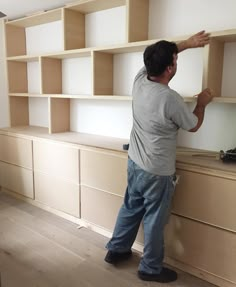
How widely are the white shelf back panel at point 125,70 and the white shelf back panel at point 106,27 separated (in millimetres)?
153

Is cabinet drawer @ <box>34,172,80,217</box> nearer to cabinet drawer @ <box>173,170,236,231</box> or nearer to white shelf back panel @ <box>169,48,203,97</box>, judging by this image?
cabinet drawer @ <box>173,170,236,231</box>

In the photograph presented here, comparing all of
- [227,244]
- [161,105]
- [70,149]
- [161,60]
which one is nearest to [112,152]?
[70,149]

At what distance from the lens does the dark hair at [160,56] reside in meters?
1.73

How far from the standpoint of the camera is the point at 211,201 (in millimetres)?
1860

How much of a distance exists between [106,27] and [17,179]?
188 cm

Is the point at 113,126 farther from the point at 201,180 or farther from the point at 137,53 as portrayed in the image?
the point at 201,180

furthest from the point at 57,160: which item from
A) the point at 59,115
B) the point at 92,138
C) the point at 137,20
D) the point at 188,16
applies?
the point at 188,16

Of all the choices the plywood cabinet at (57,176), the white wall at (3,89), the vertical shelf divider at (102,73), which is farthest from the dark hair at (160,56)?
the white wall at (3,89)

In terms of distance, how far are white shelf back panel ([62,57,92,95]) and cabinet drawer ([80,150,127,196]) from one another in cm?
80

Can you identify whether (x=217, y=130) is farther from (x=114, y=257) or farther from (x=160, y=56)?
(x=114, y=257)

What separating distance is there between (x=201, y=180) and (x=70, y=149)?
124 cm

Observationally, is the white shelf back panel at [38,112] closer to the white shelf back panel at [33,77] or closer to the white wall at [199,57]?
the white shelf back panel at [33,77]

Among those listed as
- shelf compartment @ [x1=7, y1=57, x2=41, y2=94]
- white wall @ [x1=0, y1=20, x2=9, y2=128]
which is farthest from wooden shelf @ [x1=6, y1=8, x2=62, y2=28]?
shelf compartment @ [x1=7, y1=57, x2=41, y2=94]

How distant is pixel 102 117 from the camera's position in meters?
2.92
